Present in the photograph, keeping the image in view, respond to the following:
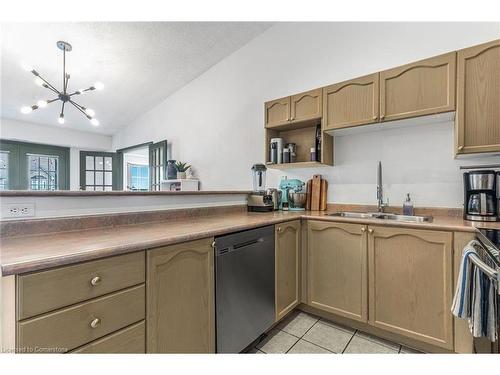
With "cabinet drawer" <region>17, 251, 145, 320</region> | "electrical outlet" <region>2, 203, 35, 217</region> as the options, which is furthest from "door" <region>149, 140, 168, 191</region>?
"cabinet drawer" <region>17, 251, 145, 320</region>

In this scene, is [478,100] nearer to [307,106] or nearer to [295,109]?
[307,106]

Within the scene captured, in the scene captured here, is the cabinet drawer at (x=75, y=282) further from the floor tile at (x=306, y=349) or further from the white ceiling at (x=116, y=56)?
the white ceiling at (x=116, y=56)

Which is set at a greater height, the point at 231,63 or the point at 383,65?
the point at 231,63

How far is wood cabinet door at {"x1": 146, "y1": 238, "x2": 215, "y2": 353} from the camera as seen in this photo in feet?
3.37

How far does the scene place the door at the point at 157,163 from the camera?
4.40 metres

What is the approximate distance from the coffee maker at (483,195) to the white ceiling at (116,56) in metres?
2.75

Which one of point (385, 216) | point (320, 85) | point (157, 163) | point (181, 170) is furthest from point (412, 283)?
point (157, 163)

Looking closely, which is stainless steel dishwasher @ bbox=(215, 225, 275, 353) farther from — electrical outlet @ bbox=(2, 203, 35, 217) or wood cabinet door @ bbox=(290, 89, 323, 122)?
wood cabinet door @ bbox=(290, 89, 323, 122)

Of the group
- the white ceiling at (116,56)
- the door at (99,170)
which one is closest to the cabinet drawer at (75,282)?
the white ceiling at (116,56)

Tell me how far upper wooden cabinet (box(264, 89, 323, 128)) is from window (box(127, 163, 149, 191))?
14.5ft

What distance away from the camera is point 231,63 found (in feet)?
11.3
